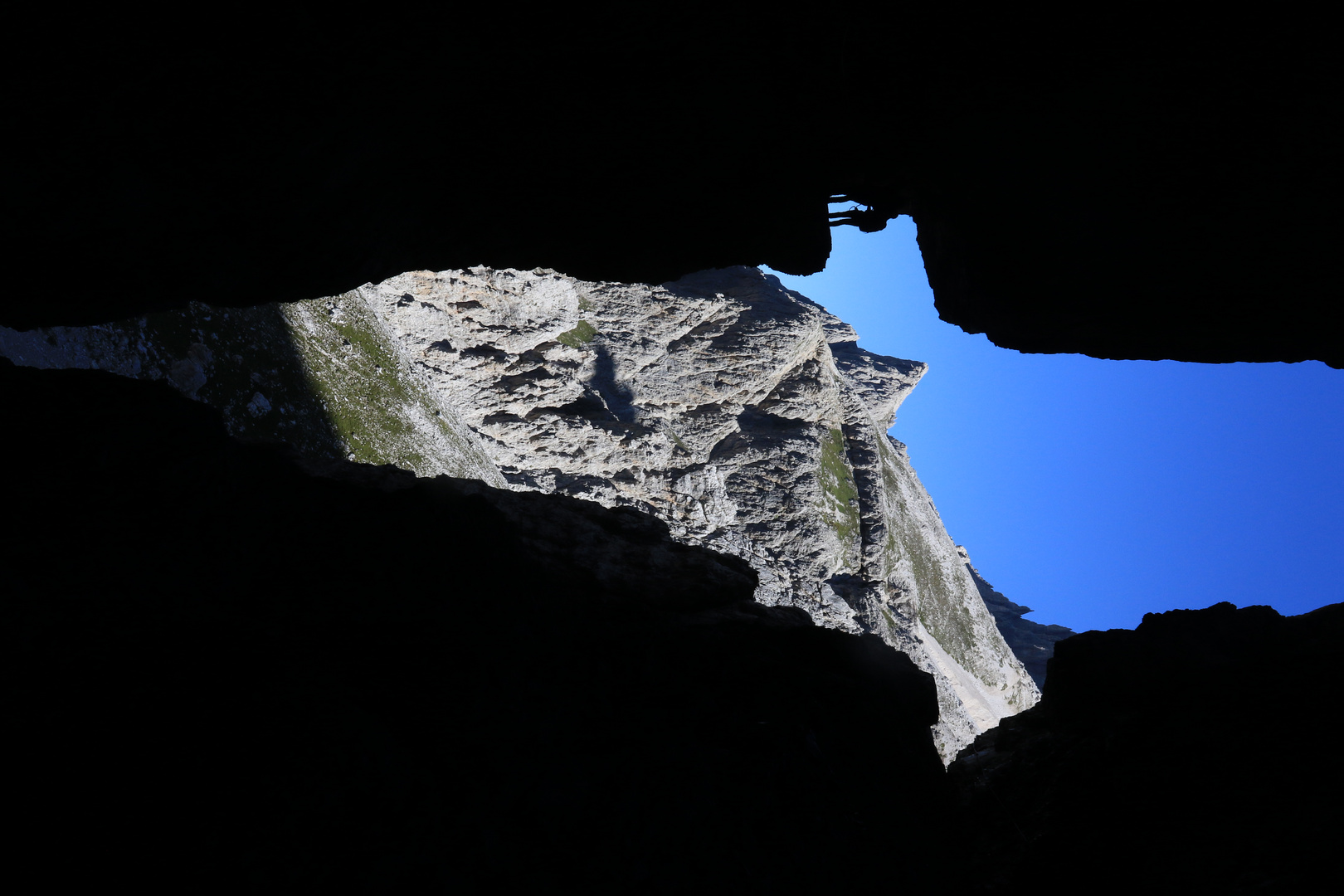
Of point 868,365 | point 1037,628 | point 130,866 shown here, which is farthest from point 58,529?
point 1037,628

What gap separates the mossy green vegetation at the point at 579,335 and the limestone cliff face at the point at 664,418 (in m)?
0.15

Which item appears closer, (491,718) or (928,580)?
(491,718)

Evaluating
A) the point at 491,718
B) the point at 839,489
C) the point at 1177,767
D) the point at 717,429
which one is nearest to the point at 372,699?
the point at 491,718

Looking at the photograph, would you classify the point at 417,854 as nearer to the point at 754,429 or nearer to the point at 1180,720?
the point at 1180,720

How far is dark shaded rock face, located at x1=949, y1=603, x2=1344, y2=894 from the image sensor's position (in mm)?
9586

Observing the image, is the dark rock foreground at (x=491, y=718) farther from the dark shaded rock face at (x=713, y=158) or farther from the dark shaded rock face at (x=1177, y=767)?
the dark shaded rock face at (x=713, y=158)

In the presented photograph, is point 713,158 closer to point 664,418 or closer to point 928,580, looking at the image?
point 664,418

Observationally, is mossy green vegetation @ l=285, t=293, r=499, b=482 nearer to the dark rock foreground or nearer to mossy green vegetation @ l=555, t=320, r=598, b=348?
mossy green vegetation @ l=555, t=320, r=598, b=348

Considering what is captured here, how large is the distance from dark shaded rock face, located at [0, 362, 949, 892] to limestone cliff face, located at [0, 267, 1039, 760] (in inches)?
558

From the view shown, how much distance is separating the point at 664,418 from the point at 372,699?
44664 mm

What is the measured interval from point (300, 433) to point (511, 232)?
16154 millimetres

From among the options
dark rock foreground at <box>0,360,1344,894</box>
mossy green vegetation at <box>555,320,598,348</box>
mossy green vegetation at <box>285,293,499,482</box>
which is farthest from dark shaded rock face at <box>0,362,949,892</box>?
mossy green vegetation at <box>555,320,598,348</box>

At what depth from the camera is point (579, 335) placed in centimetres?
5041

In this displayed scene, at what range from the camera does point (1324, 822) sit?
913 centimetres
